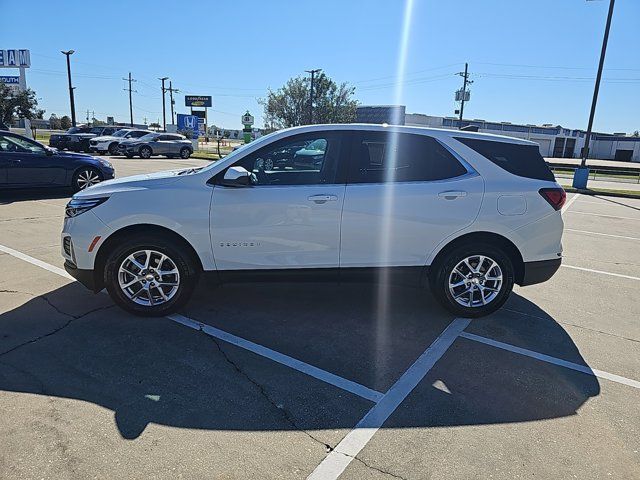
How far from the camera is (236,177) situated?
3.87 m

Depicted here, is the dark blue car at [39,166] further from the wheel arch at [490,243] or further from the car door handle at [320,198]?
the wheel arch at [490,243]

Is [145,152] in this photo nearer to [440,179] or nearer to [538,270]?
[440,179]

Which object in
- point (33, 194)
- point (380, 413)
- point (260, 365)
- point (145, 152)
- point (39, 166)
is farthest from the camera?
point (145, 152)

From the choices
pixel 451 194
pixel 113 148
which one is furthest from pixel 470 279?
pixel 113 148

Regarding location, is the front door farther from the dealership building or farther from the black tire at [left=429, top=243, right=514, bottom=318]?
the dealership building

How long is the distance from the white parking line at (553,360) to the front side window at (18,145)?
10591 mm

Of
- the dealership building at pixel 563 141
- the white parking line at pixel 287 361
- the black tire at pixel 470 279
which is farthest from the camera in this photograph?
the dealership building at pixel 563 141

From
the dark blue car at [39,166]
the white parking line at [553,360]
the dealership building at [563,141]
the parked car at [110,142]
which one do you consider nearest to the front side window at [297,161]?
the white parking line at [553,360]

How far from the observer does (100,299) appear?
15.1 feet

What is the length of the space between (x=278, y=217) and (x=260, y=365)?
4.29 feet

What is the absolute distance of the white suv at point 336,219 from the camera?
4000mm

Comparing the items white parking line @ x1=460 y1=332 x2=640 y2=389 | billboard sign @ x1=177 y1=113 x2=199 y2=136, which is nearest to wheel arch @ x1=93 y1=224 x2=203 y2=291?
white parking line @ x1=460 y1=332 x2=640 y2=389

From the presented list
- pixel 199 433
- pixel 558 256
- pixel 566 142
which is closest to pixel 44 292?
pixel 199 433

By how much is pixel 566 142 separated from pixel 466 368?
81063 mm
